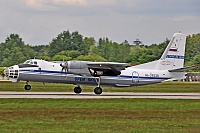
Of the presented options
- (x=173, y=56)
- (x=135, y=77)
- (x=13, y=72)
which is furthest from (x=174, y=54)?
(x=13, y=72)

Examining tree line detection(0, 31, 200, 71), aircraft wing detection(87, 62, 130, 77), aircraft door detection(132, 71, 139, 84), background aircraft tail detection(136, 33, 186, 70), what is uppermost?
tree line detection(0, 31, 200, 71)

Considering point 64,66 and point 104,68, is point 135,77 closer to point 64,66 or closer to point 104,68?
point 104,68

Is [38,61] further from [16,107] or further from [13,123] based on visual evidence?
[13,123]

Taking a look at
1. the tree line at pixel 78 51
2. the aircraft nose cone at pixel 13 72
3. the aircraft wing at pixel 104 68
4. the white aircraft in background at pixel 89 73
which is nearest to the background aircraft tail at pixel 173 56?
the white aircraft in background at pixel 89 73

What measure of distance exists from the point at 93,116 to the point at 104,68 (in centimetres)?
1843

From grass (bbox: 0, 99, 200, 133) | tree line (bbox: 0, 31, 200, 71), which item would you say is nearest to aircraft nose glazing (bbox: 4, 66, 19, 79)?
grass (bbox: 0, 99, 200, 133)

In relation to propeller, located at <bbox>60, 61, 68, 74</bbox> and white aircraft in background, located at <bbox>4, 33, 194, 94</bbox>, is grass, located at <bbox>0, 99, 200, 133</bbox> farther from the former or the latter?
white aircraft in background, located at <bbox>4, 33, 194, 94</bbox>

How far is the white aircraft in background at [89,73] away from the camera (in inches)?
1876

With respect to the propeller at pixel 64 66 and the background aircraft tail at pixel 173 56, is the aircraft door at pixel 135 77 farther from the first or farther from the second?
the propeller at pixel 64 66

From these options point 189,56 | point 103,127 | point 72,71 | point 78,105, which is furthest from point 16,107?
point 189,56

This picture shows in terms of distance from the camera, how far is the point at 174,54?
170 feet

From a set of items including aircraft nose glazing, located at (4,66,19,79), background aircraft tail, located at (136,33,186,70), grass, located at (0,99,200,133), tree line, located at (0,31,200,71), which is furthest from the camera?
tree line, located at (0,31,200,71)

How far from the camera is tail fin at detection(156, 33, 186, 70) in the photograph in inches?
2039

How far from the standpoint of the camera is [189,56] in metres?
147
